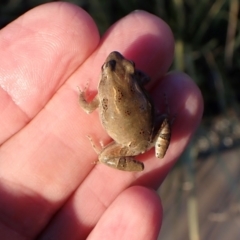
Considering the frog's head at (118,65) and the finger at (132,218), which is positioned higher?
the frog's head at (118,65)

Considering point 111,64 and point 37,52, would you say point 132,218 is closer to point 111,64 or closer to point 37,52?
point 111,64

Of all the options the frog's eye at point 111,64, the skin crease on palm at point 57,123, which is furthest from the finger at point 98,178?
the frog's eye at point 111,64

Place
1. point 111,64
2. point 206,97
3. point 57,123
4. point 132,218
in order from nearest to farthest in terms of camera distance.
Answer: point 132,218 < point 111,64 < point 57,123 < point 206,97

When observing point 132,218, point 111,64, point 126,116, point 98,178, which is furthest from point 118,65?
point 132,218

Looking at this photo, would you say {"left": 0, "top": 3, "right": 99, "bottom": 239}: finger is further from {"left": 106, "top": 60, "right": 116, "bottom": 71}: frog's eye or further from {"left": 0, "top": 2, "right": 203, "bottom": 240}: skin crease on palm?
{"left": 106, "top": 60, "right": 116, "bottom": 71}: frog's eye

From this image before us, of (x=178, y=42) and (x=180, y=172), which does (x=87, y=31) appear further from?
(x=180, y=172)

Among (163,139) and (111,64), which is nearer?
(111,64)

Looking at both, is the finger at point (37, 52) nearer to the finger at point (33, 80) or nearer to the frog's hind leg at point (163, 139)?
the finger at point (33, 80)
